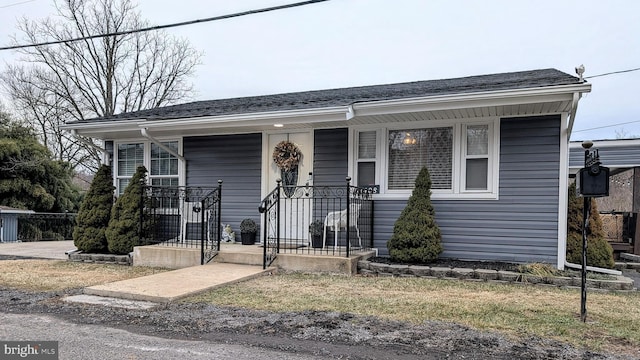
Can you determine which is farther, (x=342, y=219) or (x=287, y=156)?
(x=287, y=156)

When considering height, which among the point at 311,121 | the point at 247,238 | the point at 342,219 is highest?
the point at 311,121

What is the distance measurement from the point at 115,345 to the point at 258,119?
4.77m

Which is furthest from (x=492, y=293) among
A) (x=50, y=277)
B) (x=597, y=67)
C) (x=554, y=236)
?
(x=597, y=67)

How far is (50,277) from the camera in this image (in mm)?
6445

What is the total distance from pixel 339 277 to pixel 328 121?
2.61 meters

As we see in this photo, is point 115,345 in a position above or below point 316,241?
below

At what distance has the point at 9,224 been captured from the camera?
42.3ft

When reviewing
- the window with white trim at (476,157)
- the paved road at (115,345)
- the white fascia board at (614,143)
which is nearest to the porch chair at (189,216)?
the paved road at (115,345)

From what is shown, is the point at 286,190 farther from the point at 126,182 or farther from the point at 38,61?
the point at 38,61

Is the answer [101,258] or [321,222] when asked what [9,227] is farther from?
[321,222]

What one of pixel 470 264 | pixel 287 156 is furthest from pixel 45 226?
pixel 470 264

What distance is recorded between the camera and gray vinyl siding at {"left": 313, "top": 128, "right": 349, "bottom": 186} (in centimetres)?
783

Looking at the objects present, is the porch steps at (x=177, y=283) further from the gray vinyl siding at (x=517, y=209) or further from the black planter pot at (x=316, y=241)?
the gray vinyl siding at (x=517, y=209)

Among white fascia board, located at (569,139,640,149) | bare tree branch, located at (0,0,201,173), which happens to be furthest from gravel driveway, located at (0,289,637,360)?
bare tree branch, located at (0,0,201,173)
